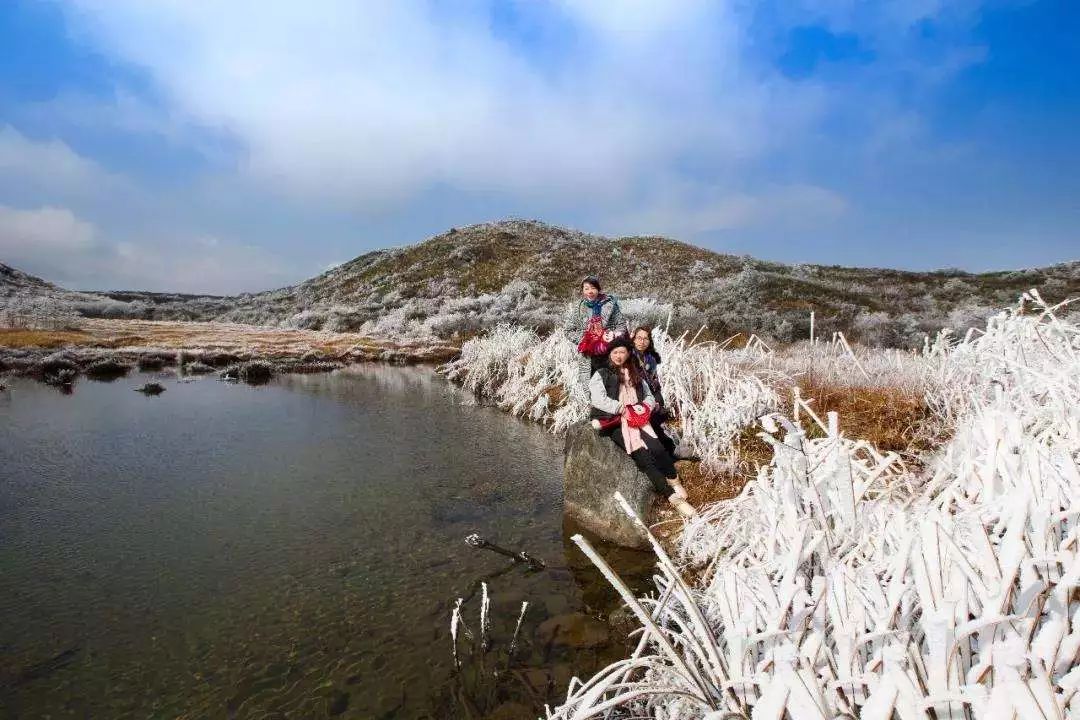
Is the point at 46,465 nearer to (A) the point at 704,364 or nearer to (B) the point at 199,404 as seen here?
(B) the point at 199,404

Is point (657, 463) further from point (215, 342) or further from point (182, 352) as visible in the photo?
point (215, 342)

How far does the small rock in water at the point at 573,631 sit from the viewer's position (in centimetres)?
423

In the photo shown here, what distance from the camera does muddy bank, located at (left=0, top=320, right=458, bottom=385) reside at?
65.2 ft

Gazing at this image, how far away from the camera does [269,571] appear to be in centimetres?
529

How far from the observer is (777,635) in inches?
92.0

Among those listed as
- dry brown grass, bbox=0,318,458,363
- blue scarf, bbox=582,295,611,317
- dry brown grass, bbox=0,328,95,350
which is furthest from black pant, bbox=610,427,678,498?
dry brown grass, bbox=0,328,95,350

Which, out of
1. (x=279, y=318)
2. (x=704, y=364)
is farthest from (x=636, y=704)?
(x=279, y=318)

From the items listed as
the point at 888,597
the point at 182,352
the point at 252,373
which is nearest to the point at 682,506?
the point at 888,597

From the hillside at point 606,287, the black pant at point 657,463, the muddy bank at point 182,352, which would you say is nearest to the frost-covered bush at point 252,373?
the muddy bank at point 182,352

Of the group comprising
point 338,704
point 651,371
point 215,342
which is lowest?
point 338,704

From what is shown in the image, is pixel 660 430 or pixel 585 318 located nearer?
pixel 660 430

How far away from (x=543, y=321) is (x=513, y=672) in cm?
2538

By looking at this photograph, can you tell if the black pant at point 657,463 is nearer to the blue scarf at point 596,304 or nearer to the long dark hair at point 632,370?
the long dark hair at point 632,370

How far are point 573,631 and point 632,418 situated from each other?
7.83 ft
